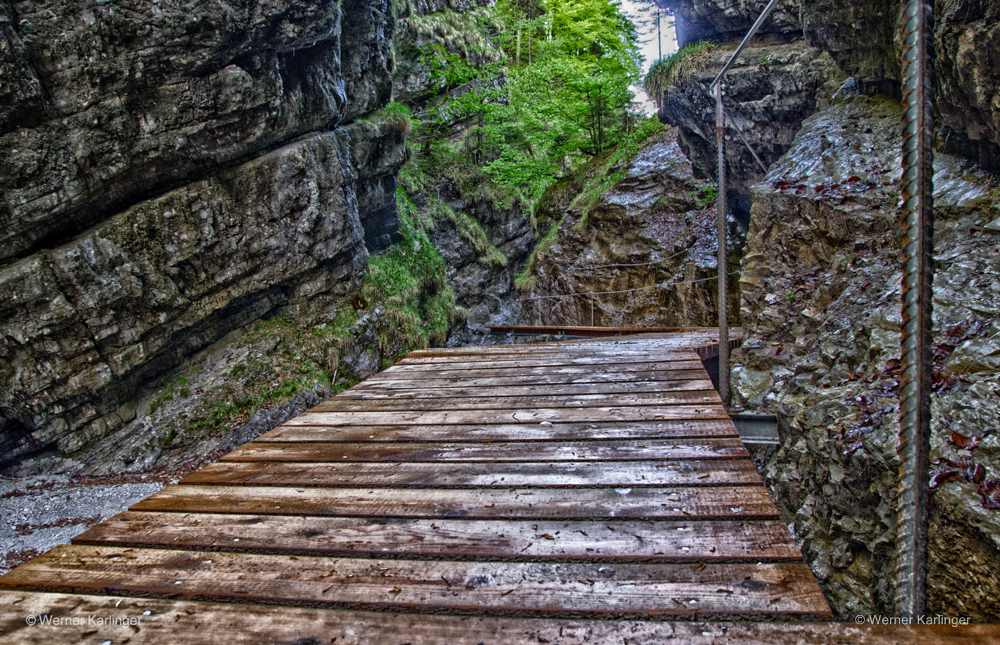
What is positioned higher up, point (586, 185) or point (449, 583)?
point (586, 185)

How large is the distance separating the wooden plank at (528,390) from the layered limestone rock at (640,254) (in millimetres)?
10147

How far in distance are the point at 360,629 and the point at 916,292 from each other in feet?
5.41

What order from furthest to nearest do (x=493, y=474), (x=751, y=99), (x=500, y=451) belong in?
(x=751, y=99), (x=500, y=451), (x=493, y=474)

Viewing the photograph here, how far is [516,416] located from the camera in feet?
10.5

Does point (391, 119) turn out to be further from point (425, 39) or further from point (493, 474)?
point (493, 474)

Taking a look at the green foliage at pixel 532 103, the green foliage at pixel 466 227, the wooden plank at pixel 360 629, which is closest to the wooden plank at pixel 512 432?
the wooden plank at pixel 360 629

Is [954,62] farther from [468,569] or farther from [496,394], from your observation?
[468,569]

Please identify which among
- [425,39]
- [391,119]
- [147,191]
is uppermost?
[425,39]

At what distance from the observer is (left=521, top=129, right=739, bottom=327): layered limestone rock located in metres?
13.8

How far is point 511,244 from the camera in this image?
1858 cm

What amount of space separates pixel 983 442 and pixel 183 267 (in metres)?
8.63

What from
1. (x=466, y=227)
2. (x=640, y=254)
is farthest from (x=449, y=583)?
(x=466, y=227)

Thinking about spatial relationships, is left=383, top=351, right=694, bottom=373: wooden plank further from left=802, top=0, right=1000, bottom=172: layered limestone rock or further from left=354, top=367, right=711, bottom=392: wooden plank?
left=802, top=0, right=1000, bottom=172: layered limestone rock

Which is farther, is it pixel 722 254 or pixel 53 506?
pixel 53 506
